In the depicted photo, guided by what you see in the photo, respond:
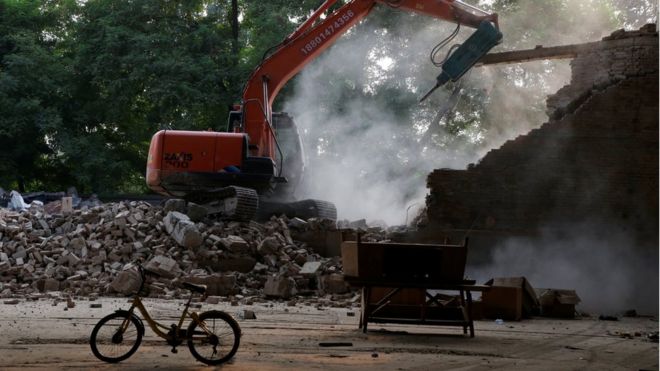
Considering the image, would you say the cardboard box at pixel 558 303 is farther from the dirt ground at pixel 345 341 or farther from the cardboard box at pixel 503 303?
the cardboard box at pixel 503 303

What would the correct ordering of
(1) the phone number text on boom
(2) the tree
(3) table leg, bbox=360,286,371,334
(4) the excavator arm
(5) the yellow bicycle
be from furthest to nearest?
(2) the tree < (1) the phone number text on boom < (4) the excavator arm < (3) table leg, bbox=360,286,371,334 < (5) the yellow bicycle

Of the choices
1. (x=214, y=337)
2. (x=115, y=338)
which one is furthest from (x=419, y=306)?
(x=115, y=338)

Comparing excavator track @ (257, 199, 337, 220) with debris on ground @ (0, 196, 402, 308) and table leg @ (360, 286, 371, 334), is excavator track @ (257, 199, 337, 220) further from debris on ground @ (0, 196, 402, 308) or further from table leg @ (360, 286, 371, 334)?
table leg @ (360, 286, 371, 334)

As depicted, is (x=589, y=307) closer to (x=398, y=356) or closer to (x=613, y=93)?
(x=613, y=93)

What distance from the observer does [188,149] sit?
18.5 m

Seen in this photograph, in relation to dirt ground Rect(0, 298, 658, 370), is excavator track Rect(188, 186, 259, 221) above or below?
above

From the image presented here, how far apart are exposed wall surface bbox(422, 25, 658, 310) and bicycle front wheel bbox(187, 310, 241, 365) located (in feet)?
28.8

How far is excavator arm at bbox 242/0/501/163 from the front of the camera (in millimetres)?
19406

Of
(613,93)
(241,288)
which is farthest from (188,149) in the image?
(613,93)

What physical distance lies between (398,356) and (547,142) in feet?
27.0

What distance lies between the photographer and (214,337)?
7621mm

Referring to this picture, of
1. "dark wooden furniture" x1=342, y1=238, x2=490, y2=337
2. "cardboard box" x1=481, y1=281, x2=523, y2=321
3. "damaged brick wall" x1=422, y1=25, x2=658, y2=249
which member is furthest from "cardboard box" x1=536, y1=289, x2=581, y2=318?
"dark wooden furniture" x1=342, y1=238, x2=490, y2=337

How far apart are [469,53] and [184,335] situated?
36.2ft

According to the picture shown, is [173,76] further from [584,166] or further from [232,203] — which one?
[584,166]
